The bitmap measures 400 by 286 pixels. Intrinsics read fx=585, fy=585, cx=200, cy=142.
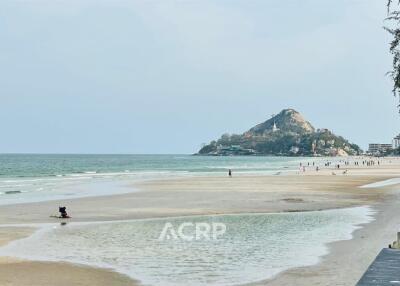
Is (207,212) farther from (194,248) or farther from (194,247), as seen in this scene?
(194,248)

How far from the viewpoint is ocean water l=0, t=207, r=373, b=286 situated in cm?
1498

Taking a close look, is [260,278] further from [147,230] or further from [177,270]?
[147,230]

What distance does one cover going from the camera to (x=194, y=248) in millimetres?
18609

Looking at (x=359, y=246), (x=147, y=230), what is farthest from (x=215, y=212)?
(x=359, y=246)

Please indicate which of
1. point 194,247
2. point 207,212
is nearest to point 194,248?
point 194,247

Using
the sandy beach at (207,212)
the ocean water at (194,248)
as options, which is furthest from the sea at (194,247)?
the sandy beach at (207,212)

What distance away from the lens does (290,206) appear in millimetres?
33844

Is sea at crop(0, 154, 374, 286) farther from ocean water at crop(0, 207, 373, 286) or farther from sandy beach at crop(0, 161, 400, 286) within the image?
sandy beach at crop(0, 161, 400, 286)

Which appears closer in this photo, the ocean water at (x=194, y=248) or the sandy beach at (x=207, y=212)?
the sandy beach at (x=207, y=212)

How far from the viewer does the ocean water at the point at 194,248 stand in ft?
49.2

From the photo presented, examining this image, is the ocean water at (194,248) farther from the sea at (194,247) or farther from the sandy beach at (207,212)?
the sandy beach at (207,212)

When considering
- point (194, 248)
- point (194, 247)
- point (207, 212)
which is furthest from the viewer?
point (207, 212)

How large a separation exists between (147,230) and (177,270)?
8.85 m

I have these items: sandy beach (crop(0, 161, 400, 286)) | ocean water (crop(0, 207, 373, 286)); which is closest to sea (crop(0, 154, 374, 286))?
ocean water (crop(0, 207, 373, 286))
